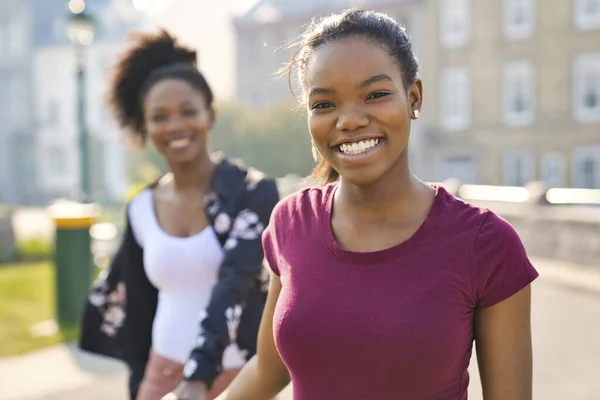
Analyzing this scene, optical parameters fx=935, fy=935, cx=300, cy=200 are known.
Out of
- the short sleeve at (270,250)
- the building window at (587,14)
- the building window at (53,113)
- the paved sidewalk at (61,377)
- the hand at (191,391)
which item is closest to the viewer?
the short sleeve at (270,250)

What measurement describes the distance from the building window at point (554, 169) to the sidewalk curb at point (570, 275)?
2176cm

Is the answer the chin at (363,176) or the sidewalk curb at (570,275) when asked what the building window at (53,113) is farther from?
the chin at (363,176)

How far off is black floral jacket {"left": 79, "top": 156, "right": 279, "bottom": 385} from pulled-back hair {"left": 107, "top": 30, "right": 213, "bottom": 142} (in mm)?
453

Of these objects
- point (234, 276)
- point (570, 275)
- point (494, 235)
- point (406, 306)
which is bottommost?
point (570, 275)

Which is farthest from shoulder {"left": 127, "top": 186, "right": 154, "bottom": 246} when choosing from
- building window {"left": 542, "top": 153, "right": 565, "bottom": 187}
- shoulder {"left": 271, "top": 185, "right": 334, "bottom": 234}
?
building window {"left": 542, "top": 153, "right": 565, "bottom": 187}

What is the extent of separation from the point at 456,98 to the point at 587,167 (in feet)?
19.0

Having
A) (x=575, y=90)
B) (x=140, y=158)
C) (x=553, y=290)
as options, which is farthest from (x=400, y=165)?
(x=140, y=158)

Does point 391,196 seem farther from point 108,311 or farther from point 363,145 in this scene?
point 108,311

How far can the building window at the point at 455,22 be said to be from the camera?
3534 cm

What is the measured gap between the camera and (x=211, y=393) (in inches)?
123

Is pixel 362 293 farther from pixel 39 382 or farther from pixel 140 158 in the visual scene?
pixel 140 158

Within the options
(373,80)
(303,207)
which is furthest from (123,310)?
(373,80)

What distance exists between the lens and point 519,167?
34.9m

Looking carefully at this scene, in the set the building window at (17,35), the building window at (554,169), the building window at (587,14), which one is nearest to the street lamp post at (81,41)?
the building window at (587,14)
